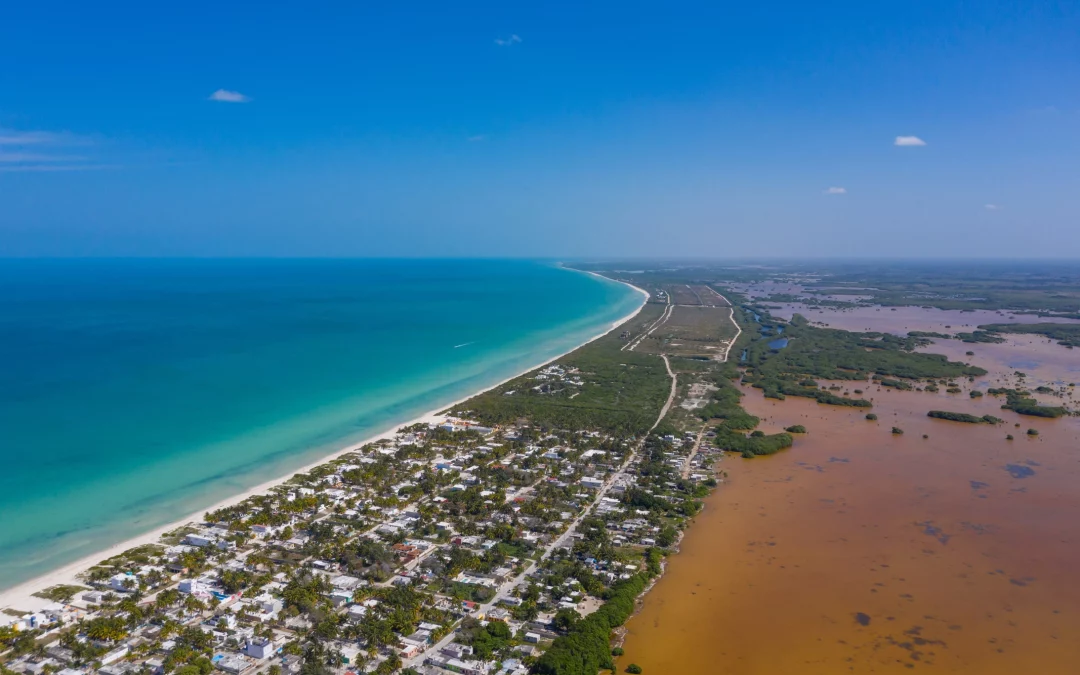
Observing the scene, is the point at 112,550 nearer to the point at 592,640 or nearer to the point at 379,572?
the point at 379,572

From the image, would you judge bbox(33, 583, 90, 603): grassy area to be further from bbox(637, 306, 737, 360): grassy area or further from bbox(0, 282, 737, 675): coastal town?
bbox(637, 306, 737, 360): grassy area

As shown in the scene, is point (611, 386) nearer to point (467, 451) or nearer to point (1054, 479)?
point (467, 451)

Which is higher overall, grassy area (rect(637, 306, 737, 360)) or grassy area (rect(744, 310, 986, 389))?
grassy area (rect(637, 306, 737, 360))

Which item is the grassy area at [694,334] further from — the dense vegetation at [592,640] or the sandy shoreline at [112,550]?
the dense vegetation at [592,640]

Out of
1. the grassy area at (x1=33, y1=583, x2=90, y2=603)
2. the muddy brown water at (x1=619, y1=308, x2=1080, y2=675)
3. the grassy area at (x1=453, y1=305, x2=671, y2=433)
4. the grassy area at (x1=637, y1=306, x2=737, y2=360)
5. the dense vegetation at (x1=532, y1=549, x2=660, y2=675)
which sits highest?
the grassy area at (x1=637, y1=306, x2=737, y2=360)

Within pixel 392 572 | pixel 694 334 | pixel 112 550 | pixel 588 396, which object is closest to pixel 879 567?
pixel 392 572

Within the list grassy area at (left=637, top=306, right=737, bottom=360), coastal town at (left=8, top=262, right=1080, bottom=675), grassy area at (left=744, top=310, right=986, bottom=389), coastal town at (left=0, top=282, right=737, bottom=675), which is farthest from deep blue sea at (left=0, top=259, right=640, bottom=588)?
grassy area at (left=744, top=310, right=986, bottom=389)
